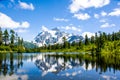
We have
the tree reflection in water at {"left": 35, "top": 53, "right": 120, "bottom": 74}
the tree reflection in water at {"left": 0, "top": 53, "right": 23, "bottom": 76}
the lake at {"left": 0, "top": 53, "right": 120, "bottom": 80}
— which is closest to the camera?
the lake at {"left": 0, "top": 53, "right": 120, "bottom": 80}

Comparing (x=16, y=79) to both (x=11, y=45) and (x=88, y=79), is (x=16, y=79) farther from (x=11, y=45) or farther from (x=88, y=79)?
(x=11, y=45)

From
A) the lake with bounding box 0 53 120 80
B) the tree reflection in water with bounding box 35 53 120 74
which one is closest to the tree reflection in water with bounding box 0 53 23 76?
the lake with bounding box 0 53 120 80

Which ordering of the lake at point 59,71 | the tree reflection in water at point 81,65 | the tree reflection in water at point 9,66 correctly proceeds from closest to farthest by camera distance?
the lake at point 59,71
the tree reflection in water at point 9,66
the tree reflection in water at point 81,65

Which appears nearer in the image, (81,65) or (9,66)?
(9,66)

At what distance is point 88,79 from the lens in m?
37.2

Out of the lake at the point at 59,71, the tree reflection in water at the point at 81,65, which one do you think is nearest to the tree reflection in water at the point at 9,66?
the lake at the point at 59,71

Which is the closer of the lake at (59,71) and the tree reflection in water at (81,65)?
the lake at (59,71)

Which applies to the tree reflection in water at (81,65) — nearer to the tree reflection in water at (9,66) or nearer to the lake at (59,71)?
the lake at (59,71)

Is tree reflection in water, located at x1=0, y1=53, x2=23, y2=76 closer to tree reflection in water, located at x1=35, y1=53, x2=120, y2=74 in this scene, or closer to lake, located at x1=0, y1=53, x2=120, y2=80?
lake, located at x1=0, y1=53, x2=120, y2=80

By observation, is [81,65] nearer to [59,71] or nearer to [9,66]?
[59,71]

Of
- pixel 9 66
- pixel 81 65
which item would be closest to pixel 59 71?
pixel 9 66

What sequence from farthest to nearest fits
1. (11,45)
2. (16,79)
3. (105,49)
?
(11,45), (105,49), (16,79)

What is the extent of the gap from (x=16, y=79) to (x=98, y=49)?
5734 inches

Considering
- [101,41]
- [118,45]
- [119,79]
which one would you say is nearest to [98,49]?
[101,41]
